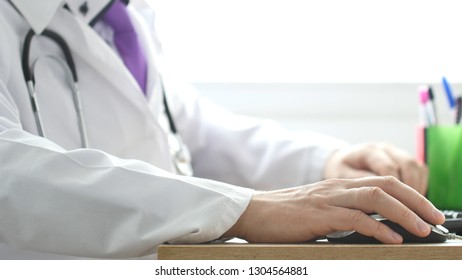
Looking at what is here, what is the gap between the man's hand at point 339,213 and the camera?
2.22 ft

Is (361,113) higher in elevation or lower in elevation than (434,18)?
lower

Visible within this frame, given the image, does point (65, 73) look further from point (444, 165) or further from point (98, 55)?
point (444, 165)

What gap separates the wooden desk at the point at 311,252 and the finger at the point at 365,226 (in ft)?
0.14

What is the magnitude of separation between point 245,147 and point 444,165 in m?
0.39

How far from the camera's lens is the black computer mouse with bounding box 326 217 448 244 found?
0.68 meters

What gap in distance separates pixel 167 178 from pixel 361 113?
1138 mm

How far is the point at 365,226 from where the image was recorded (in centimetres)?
67

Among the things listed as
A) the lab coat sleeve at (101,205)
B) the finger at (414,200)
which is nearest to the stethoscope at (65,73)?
the lab coat sleeve at (101,205)

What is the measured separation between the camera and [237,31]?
176 cm

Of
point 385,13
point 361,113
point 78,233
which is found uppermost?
point 385,13

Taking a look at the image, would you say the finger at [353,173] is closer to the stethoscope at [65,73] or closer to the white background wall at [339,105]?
the stethoscope at [65,73]

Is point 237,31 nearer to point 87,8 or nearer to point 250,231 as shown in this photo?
point 87,8

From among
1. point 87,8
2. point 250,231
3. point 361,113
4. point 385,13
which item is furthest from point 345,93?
point 250,231
